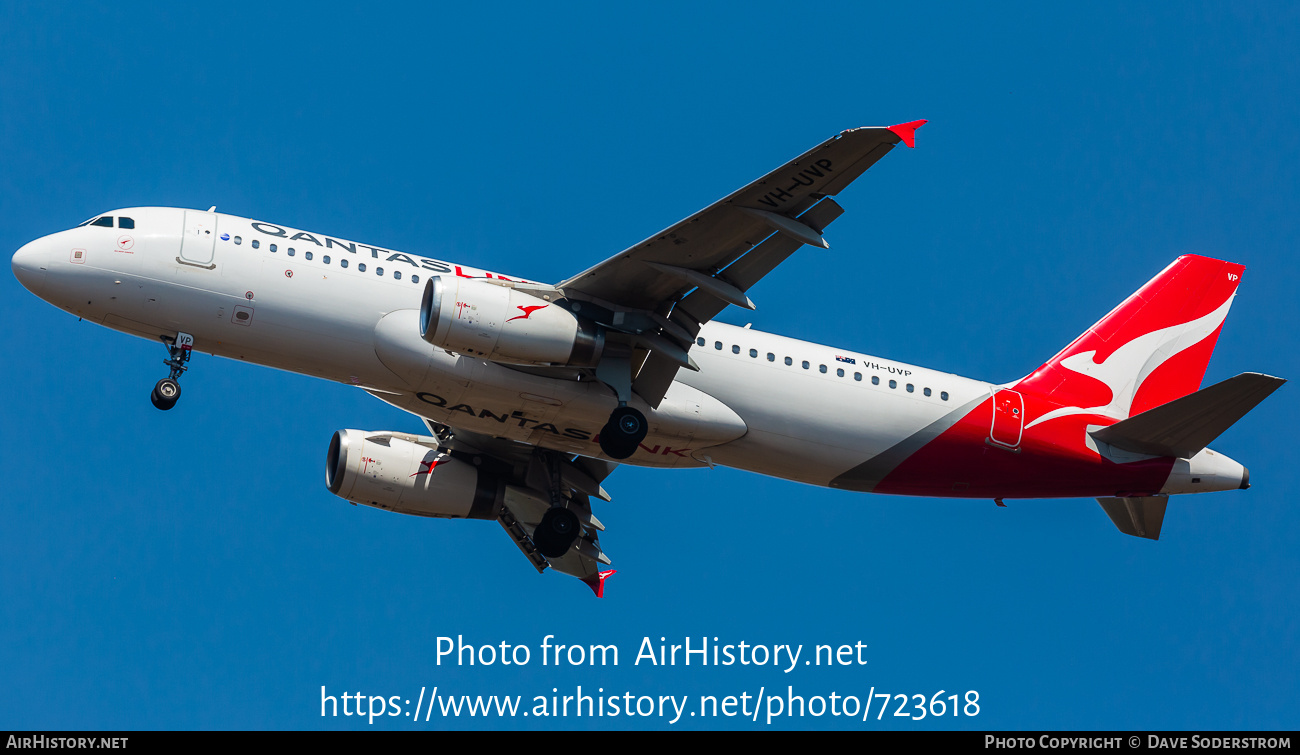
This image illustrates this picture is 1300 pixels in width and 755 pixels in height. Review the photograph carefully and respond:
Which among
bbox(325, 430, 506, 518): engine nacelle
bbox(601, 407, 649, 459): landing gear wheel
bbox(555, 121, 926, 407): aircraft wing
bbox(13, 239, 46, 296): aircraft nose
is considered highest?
bbox(13, 239, 46, 296): aircraft nose

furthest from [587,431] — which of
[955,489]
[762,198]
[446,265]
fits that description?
[955,489]

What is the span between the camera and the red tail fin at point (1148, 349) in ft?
105

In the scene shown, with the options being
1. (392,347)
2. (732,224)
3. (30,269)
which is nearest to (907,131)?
(732,224)

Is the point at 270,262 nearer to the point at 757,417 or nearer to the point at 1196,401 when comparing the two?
the point at 757,417

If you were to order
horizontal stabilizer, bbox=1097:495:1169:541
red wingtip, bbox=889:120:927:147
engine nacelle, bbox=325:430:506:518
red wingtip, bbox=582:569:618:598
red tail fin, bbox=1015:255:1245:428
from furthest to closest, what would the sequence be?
red wingtip, bbox=582:569:618:598
horizontal stabilizer, bbox=1097:495:1169:541
engine nacelle, bbox=325:430:506:518
red tail fin, bbox=1015:255:1245:428
red wingtip, bbox=889:120:927:147

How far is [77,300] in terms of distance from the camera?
26.7 meters

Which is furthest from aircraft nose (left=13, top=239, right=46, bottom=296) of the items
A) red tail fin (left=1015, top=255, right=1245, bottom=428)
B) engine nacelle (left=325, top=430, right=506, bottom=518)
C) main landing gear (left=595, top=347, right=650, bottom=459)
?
red tail fin (left=1015, top=255, right=1245, bottom=428)

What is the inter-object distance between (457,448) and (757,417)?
8.82 metres

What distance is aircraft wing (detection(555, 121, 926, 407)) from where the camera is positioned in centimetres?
2395

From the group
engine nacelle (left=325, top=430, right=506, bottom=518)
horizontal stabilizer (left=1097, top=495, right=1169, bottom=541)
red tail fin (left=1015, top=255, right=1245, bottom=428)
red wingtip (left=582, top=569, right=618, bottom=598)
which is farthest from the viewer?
red wingtip (left=582, top=569, right=618, bottom=598)

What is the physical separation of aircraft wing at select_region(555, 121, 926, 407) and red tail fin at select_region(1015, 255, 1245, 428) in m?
9.22

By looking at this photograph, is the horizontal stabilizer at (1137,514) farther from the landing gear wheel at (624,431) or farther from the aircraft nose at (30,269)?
the aircraft nose at (30,269)

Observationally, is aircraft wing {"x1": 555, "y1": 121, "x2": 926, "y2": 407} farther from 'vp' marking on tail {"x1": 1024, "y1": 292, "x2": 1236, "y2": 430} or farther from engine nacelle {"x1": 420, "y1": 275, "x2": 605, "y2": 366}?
'vp' marking on tail {"x1": 1024, "y1": 292, "x2": 1236, "y2": 430}

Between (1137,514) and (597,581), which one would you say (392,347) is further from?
(1137,514)
